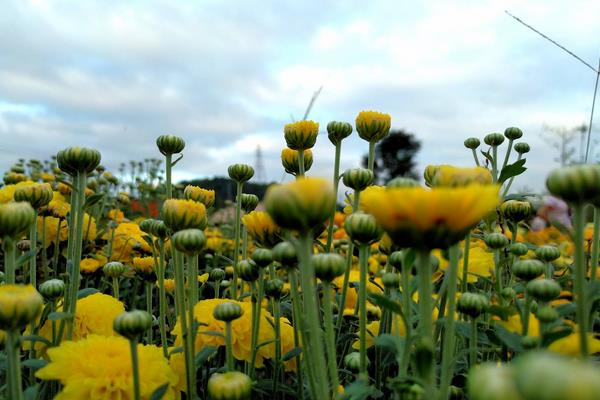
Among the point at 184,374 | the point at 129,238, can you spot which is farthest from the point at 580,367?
the point at 129,238

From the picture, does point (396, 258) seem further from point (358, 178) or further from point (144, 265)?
point (144, 265)

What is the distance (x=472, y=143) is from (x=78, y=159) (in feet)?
3.66

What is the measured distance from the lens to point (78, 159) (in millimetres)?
999

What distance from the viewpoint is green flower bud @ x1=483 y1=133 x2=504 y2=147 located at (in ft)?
4.87

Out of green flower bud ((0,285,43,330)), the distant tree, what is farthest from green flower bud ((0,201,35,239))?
the distant tree

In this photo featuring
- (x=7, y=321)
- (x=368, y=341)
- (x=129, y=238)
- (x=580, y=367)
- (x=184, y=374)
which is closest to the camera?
(x=580, y=367)

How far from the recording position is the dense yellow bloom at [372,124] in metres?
1.28

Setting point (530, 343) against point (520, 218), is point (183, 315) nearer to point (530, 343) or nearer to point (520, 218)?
point (530, 343)

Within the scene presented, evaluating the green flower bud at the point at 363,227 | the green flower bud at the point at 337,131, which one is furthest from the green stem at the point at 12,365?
the green flower bud at the point at 337,131

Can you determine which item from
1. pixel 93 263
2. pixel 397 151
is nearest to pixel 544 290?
pixel 93 263

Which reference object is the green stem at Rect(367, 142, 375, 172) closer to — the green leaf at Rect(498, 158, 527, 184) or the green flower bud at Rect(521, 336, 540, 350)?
the green leaf at Rect(498, 158, 527, 184)

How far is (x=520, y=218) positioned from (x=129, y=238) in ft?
4.32

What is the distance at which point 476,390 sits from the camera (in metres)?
0.38

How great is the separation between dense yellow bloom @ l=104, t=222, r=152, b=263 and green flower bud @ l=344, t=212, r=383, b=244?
1.24m
